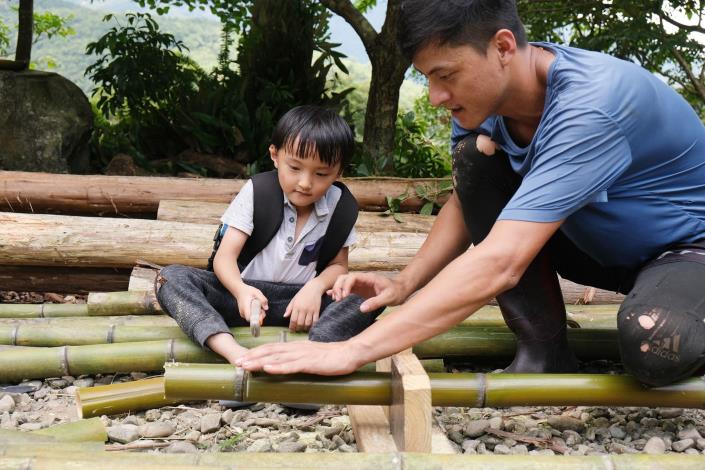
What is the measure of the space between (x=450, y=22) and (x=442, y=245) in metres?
1.05

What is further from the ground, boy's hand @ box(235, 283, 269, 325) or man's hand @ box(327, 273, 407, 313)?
man's hand @ box(327, 273, 407, 313)

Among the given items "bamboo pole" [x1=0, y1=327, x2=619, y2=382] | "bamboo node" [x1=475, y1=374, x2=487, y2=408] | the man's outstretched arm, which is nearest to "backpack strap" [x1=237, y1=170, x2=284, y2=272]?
"bamboo pole" [x1=0, y1=327, x2=619, y2=382]

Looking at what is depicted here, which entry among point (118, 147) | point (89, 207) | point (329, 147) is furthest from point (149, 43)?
point (329, 147)

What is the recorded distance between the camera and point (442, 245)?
2980 millimetres

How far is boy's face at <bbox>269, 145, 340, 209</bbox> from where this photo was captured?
9.87ft

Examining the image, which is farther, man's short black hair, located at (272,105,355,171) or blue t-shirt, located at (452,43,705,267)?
man's short black hair, located at (272,105,355,171)

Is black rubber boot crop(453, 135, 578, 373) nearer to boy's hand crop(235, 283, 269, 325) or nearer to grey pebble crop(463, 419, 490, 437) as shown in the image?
grey pebble crop(463, 419, 490, 437)

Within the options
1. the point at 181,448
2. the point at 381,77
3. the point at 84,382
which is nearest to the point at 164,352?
the point at 84,382

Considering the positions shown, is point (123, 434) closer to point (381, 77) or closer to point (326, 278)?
point (326, 278)

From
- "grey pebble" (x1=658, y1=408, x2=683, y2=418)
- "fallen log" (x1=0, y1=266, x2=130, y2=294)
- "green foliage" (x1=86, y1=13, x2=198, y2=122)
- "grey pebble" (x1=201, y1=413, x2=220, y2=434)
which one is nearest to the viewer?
"grey pebble" (x1=201, y1=413, x2=220, y2=434)

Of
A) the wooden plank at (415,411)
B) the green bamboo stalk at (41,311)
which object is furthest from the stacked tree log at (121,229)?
the wooden plank at (415,411)

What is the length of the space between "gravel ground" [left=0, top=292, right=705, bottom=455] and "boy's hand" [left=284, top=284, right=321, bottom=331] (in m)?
0.32

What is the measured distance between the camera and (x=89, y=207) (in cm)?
495

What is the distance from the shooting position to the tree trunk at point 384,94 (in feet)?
21.6
